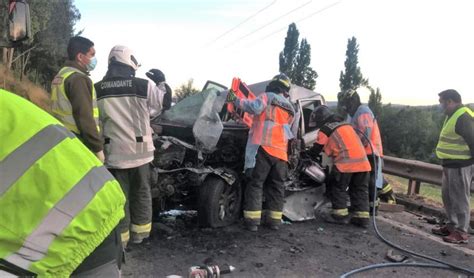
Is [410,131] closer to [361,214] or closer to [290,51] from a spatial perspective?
[290,51]

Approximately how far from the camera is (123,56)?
14.5ft

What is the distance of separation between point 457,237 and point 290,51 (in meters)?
42.9

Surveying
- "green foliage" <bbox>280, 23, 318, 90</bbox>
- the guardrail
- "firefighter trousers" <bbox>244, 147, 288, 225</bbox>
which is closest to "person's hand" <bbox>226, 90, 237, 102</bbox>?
"firefighter trousers" <bbox>244, 147, 288, 225</bbox>

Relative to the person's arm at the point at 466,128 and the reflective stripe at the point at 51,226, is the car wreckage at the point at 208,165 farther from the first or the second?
the reflective stripe at the point at 51,226

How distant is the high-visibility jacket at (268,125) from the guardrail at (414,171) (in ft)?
9.47

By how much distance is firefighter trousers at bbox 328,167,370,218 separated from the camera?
20.0 feet

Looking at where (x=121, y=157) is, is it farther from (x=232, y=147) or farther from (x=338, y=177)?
(x=338, y=177)

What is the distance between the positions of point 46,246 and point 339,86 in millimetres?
50176

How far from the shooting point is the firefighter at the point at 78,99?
3.83m

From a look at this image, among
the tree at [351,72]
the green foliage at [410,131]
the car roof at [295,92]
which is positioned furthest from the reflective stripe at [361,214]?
the tree at [351,72]

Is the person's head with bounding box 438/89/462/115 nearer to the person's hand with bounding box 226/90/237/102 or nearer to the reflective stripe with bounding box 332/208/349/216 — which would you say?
the reflective stripe with bounding box 332/208/349/216

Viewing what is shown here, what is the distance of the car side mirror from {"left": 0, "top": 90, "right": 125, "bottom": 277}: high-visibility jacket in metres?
1.90

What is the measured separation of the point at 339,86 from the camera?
49.6 meters

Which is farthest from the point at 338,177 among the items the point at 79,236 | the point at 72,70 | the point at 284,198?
the point at 79,236
